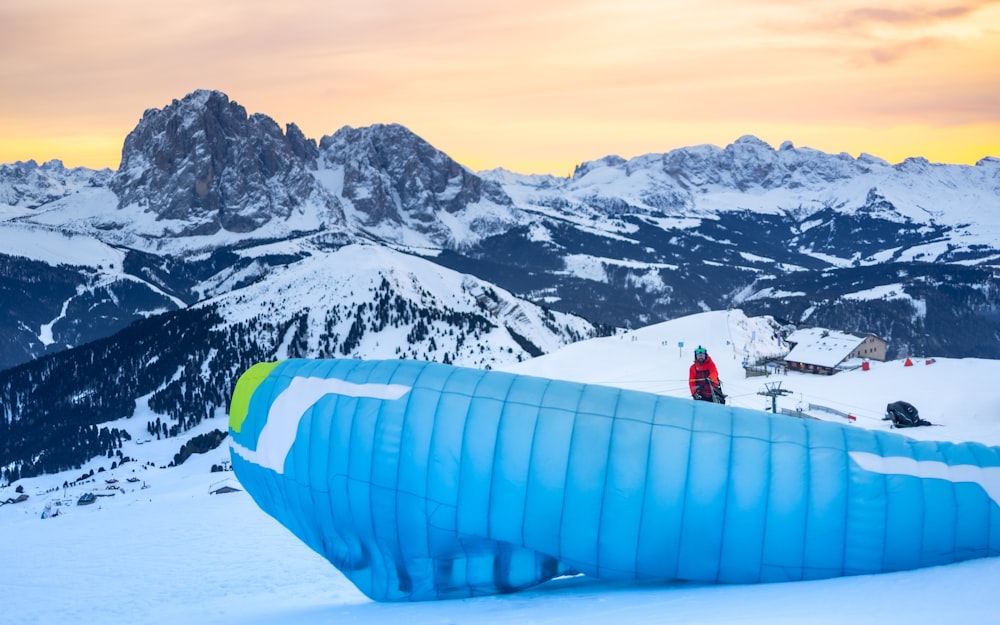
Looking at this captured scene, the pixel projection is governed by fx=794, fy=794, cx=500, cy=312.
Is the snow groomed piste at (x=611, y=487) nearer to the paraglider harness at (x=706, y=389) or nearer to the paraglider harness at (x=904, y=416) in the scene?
the paraglider harness at (x=706, y=389)

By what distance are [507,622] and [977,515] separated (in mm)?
9473

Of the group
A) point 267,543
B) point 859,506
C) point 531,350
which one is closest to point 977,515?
point 859,506

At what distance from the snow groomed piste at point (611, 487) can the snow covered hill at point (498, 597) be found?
2.18 ft

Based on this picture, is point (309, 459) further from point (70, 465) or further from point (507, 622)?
point (70, 465)

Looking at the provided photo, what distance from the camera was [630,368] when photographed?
69.8m

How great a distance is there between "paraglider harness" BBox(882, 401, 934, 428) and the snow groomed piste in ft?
76.0

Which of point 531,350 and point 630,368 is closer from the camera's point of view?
point 630,368

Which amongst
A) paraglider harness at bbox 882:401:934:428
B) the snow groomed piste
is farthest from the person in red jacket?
paraglider harness at bbox 882:401:934:428

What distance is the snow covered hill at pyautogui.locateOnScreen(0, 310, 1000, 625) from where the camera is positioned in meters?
14.7

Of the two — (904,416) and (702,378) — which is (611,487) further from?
(904,416)

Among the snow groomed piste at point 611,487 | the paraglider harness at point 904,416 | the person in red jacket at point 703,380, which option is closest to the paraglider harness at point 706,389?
the person in red jacket at point 703,380

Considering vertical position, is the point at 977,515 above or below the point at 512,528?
above

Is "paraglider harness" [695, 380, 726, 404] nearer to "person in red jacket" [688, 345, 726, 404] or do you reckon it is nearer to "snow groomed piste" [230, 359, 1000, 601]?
"person in red jacket" [688, 345, 726, 404]

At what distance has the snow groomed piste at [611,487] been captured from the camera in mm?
15836
